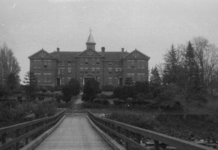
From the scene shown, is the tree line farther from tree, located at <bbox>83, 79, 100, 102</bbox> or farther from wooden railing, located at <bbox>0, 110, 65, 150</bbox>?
wooden railing, located at <bbox>0, 110, 65, 150</bbox>

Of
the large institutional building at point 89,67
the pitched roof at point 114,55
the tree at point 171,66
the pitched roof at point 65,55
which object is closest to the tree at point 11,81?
the large institutional building at point 89,67

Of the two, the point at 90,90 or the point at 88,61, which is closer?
the point at 90,90

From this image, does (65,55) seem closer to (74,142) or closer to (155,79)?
(155,79)

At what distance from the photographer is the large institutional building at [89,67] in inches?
3258

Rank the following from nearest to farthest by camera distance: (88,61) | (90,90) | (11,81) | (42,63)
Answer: (90,90) < (11,81) < (42,63) < (88,61)

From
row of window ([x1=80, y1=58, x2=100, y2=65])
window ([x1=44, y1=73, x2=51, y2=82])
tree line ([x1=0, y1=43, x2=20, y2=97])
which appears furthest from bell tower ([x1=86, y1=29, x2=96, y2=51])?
tree line ([x1=0, y1=43, x2=20, y2=97])

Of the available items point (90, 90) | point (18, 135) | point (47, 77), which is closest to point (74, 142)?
point (18, 135)

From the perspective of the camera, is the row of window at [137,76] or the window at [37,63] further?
the row of window at [137,76]

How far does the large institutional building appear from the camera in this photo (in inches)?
3258

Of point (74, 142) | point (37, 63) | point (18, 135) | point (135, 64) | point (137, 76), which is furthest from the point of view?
point (137, 76)

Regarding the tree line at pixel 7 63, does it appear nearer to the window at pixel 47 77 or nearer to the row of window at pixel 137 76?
the window at pixel 47 77

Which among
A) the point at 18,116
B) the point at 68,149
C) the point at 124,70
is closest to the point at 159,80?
the point at 124,70

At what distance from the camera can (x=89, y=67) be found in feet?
276

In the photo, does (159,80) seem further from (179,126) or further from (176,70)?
(179,126)
